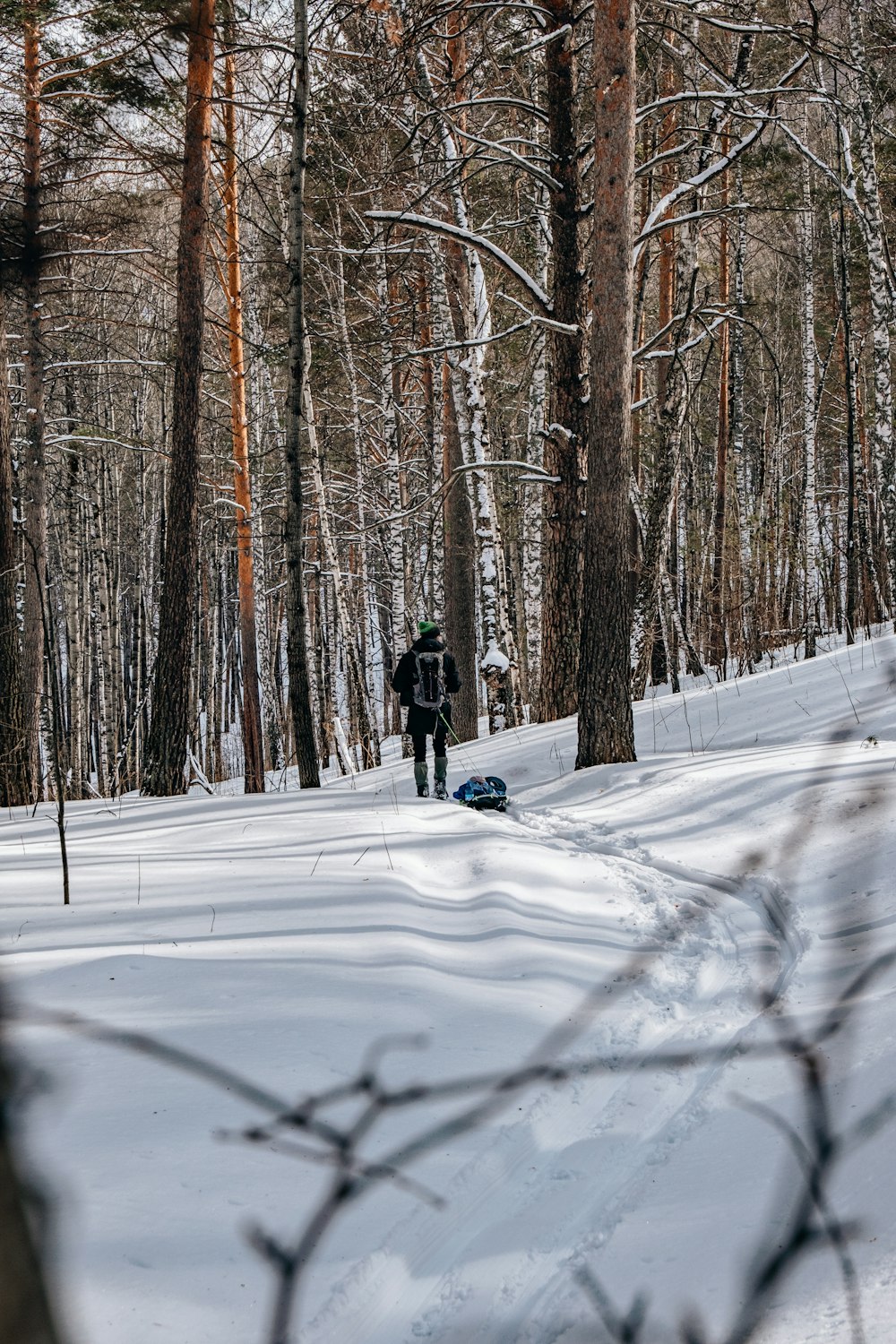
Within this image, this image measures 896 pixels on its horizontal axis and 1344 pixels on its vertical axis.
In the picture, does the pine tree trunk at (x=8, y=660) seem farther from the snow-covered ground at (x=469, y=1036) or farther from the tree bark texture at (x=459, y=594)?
the tree bark texture at (x=459, y=594)

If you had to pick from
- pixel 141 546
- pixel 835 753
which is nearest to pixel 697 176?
pixel 835 753

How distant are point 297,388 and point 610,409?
2530 mm

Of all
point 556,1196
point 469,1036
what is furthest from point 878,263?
point 556,1196

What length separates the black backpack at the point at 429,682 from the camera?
8.45 metres

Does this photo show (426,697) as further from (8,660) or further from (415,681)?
(8,660)

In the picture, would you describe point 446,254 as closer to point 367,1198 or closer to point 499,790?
point 499,790

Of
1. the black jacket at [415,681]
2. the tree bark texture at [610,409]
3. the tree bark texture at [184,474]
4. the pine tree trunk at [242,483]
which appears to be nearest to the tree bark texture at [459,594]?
the pine tree trunk at [242,483]

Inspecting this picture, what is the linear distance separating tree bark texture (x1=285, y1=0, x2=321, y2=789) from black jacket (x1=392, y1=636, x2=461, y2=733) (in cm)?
84

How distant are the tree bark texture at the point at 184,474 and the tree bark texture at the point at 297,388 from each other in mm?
1776

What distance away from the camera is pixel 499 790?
289 inches

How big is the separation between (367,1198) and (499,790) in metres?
4.91

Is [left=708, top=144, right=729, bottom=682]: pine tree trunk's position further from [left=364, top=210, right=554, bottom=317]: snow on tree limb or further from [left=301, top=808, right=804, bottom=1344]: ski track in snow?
[left=301, top=808, right=804, bottom=1344]: ski track in snow

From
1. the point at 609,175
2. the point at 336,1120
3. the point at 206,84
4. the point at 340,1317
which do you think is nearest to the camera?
the point at 340,1317

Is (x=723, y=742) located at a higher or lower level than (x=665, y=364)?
lower
